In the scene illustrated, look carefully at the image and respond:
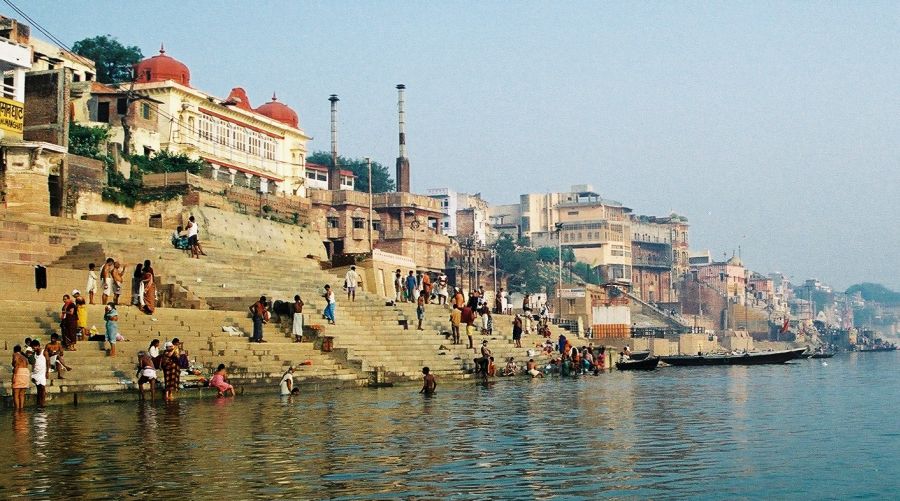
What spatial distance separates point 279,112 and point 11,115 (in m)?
38.5

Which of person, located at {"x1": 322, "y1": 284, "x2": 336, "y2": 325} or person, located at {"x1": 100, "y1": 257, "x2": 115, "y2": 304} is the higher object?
person, located at {"x1": 100, "y1": 257, "x2": 115, "y2": 304}

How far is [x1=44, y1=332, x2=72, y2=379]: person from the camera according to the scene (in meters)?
21.9

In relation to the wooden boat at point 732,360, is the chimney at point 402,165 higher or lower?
higher

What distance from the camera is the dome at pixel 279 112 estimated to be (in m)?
73.7

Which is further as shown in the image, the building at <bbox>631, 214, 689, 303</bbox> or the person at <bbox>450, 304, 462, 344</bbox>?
the building at <bbox>631, 214, 689, 303</bbox>

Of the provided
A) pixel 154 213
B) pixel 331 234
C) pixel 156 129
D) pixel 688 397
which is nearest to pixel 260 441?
pixel 688 397

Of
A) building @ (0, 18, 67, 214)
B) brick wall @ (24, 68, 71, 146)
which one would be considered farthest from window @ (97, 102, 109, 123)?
brick wall @ (24, 68, 71, 146)

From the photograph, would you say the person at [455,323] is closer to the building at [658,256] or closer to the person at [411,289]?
the person at [411,289]

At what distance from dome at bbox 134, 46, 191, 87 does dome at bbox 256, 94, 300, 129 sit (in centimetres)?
1079

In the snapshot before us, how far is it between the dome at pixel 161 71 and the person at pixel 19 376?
42.7m

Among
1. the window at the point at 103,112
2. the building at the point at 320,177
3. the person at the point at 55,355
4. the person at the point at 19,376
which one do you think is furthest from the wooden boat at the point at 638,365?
the building at the point at 320,177

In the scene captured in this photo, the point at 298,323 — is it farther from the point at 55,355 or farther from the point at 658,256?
the point at 658,256

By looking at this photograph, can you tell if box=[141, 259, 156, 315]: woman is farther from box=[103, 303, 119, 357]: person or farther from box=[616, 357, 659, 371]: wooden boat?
box=[616, 357, 659, 371]: wooden boat

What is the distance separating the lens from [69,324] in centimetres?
2320
